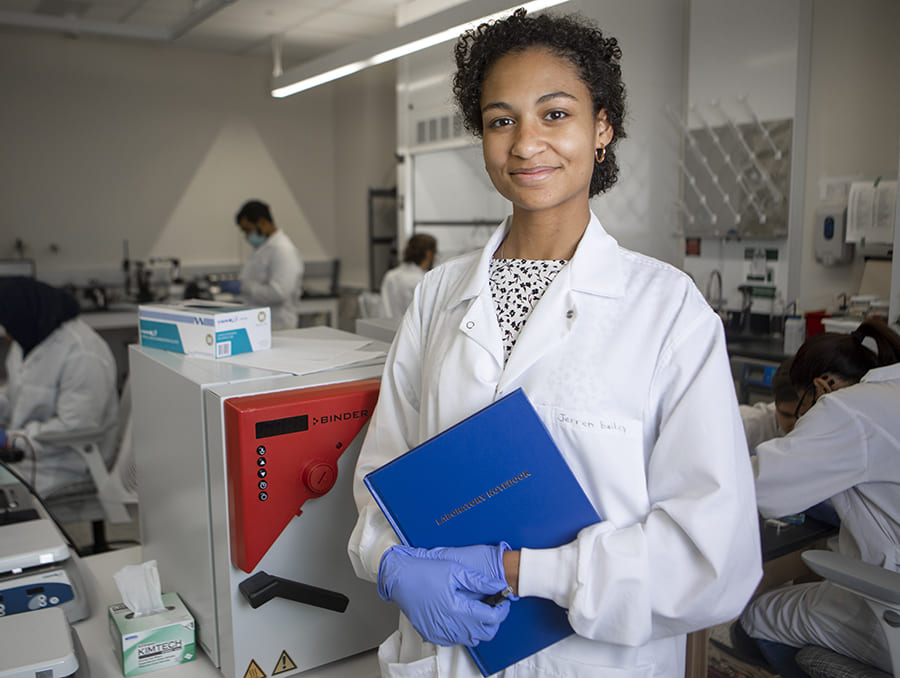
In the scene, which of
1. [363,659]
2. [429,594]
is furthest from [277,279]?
[429,594]

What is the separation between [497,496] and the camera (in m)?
0.90

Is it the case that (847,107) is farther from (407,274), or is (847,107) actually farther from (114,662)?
(114,662)

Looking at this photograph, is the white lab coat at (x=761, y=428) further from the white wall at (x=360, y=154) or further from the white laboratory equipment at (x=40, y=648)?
the white wall at (x=360, y=154)

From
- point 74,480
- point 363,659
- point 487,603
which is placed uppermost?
point 487,603

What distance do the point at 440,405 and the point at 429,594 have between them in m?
0.25

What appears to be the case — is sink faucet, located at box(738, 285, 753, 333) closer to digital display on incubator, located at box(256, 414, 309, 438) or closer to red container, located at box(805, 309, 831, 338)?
red container, located at box(805, 309, 831, 338)

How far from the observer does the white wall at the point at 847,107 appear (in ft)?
11.7

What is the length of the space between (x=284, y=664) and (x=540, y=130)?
2.96 feet

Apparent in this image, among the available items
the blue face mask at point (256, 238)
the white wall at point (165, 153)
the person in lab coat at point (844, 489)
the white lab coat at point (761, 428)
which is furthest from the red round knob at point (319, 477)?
the white wall at point (165, 153)

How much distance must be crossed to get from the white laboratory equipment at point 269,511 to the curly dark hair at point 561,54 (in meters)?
0.50

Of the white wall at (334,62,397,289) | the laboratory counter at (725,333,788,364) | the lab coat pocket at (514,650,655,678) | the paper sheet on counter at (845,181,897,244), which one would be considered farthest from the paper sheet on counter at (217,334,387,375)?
the white wall at (334,62,397,289)

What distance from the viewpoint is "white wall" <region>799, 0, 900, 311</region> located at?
357 centimetres

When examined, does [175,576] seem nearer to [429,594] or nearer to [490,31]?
[429,594]

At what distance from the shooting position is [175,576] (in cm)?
134
